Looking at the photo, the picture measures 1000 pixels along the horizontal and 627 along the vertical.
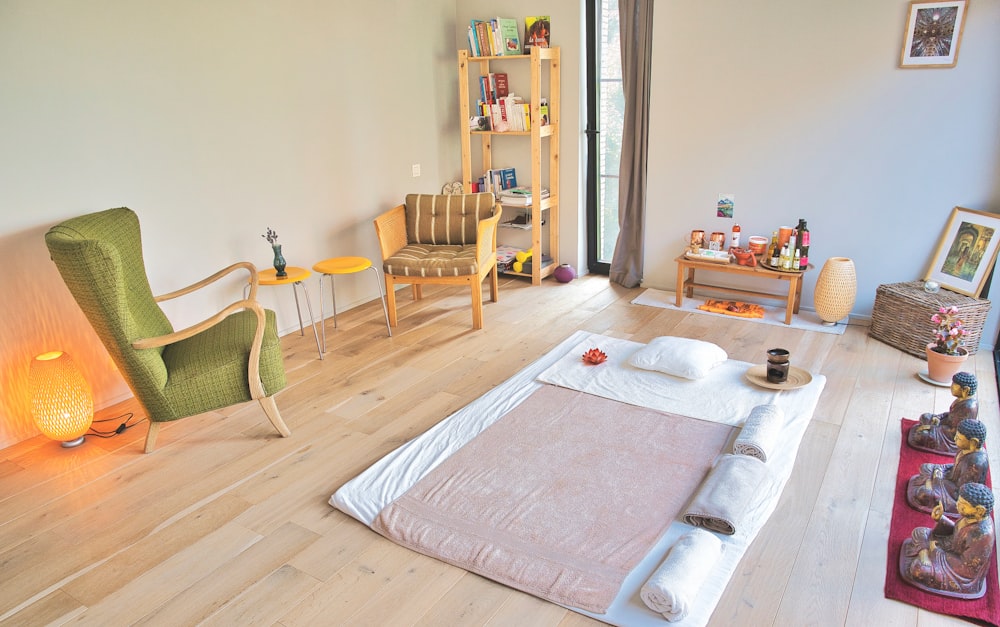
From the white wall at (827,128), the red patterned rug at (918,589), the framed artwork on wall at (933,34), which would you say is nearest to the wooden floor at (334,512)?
the red patterned rug at (918,589)

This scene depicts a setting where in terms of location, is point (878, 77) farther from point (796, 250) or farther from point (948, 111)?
point (796, 250)

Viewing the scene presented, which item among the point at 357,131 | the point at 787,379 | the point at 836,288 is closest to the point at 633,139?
the point at 836,288

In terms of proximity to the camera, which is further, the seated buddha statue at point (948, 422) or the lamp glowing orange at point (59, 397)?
the lamp glowing orange at point (59, 397)

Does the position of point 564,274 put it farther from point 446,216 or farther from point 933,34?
point 933,34

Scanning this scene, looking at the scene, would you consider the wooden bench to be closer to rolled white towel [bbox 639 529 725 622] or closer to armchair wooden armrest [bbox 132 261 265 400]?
rolled white towel [bbox 639 529 725 622]

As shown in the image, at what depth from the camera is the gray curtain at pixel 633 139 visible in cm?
471

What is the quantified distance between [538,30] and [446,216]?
5.06 ft

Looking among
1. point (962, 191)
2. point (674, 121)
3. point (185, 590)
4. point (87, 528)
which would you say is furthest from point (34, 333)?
point (962, 191)

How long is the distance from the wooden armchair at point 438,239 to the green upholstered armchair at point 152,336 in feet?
4.00

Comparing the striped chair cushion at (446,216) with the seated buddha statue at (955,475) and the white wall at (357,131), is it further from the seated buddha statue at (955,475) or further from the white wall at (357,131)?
the seated buddha statue at (955,475)

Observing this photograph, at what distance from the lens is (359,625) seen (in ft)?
6.93

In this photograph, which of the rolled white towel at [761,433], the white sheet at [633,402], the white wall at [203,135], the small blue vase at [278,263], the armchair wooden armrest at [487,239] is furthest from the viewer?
the armchair wooden armrest at [487,239]

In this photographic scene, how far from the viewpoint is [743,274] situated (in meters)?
4.55

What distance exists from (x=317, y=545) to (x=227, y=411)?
51.9 inches
